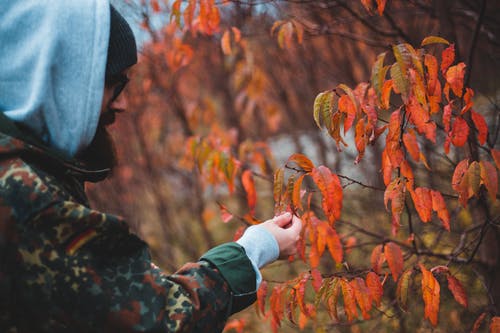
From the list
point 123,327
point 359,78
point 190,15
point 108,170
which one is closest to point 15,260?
point 123,327

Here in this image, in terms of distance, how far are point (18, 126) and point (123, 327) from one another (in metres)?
0.60

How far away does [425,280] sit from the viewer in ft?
6.04

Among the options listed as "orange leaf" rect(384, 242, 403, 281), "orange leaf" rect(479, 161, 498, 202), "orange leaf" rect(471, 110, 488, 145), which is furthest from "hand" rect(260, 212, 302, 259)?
"orange leaf" rect(471, 110, 488, 145)

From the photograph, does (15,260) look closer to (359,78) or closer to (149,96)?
(359,78)

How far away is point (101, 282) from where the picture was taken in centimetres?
122

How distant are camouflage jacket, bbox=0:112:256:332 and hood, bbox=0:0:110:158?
0.24ft

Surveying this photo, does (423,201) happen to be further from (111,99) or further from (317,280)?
(111,99)

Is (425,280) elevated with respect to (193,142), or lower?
elevated

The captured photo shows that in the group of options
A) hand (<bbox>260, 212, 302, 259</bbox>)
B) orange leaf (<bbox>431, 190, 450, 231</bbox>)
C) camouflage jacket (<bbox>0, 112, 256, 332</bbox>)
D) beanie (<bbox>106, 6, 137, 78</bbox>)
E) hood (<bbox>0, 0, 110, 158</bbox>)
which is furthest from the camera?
orange leaf (<bbox>431, 190, 450, 231</bbox>)

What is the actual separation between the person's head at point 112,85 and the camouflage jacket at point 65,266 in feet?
0.76

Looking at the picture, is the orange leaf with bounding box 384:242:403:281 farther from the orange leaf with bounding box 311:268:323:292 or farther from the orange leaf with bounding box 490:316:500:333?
the orange leaf with bounding box 490:316:500:333

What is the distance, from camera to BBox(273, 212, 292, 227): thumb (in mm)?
1742

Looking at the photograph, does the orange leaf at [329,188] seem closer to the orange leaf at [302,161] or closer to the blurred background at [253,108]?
the orange leaf at [302,161]

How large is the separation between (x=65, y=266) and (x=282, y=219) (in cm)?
80
